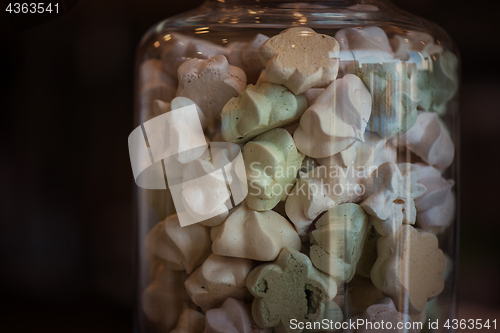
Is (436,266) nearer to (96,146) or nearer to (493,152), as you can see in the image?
(493,152)

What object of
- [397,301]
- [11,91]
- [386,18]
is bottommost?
[397,301]

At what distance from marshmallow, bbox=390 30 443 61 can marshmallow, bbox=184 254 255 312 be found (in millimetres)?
238

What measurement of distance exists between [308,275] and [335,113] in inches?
5.3

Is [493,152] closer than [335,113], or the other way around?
[335,113]

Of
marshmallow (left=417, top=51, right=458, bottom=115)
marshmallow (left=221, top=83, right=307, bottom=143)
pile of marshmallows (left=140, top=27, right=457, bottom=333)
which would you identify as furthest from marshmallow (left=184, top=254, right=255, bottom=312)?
marshmallow (left=417, top=51, right=458, bottom=115)

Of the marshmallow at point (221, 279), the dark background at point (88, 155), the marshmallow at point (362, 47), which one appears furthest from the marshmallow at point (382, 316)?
the dark background at point (88, 155)

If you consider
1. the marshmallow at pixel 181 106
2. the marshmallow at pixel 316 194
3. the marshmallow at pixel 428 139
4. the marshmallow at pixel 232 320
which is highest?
the marshmallow at pixel 181 106

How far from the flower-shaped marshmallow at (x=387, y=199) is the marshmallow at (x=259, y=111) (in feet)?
0.28

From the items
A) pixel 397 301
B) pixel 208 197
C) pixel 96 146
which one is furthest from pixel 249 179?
pixel 96 146

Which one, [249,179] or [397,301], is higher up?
[249,179]

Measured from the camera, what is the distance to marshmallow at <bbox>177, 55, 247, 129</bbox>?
41 centimetres

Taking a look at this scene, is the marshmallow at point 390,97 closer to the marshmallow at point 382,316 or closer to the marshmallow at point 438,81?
the marshmallow at point 438,81

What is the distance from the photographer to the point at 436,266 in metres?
0.44

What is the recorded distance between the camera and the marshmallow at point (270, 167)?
38cm
